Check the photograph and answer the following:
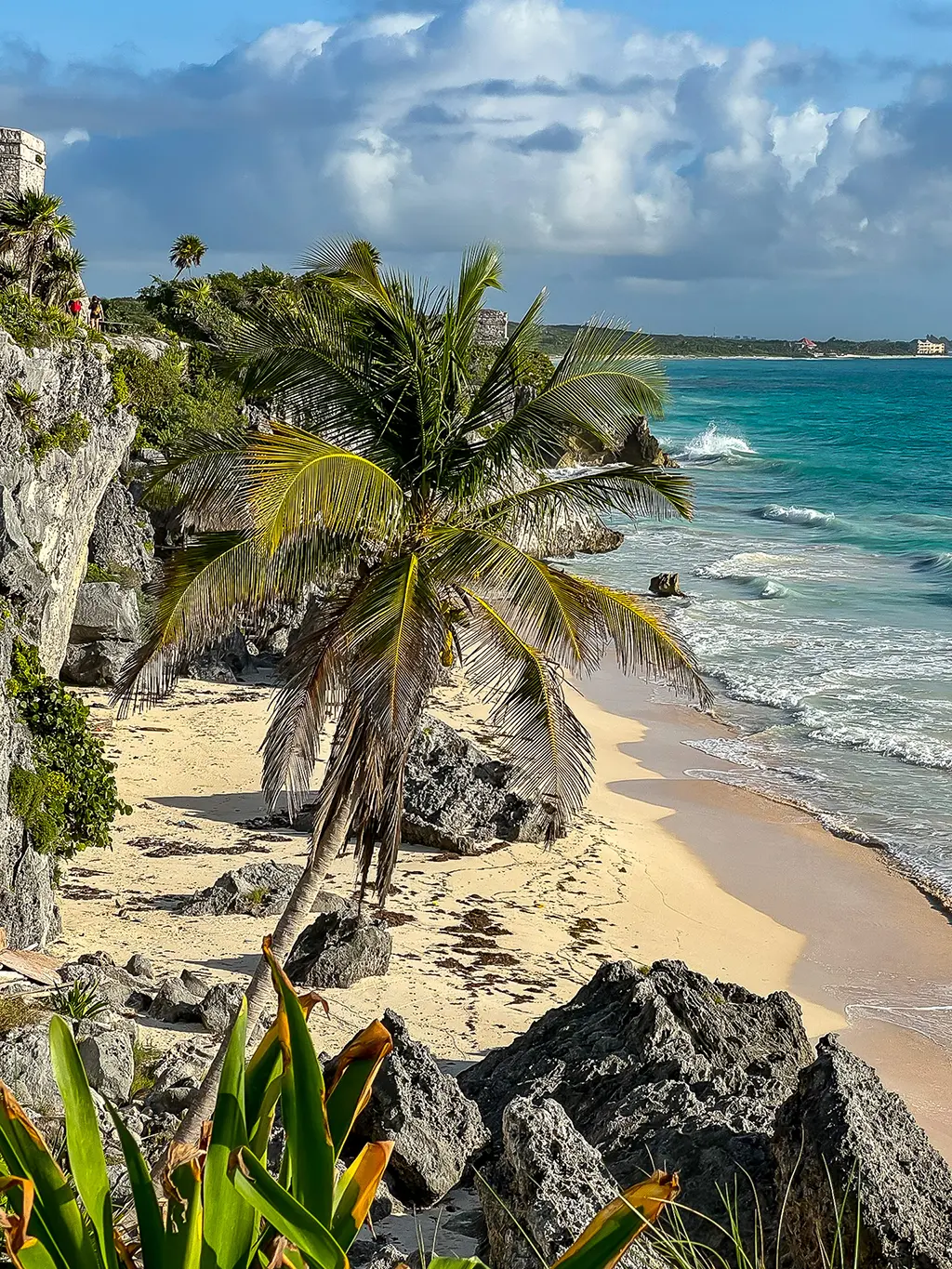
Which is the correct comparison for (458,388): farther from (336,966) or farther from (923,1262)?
(923,1262)

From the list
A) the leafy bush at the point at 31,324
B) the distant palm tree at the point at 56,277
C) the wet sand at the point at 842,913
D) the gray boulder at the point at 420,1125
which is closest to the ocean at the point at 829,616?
the wet sand at the point at 842,913

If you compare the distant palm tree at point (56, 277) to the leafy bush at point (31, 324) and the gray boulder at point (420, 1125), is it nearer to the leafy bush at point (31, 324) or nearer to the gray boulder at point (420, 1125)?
the leafy bush at point (31, 324)

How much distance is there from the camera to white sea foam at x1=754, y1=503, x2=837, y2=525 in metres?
43.6

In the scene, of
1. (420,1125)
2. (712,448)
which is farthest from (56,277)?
(712,448)

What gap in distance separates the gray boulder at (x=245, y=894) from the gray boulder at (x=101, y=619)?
8.31m

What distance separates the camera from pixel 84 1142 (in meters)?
2.93

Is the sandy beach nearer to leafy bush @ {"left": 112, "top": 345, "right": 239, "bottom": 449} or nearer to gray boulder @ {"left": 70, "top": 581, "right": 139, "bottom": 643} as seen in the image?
gray boulder @ {"left": 70, "top": 581, "right": 139, "bottom": 643}

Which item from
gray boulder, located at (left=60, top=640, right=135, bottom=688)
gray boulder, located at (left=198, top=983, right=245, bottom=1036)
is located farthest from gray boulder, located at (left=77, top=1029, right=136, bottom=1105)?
gray boulder, located at (left=60, top=640, right=135, bottom=688)

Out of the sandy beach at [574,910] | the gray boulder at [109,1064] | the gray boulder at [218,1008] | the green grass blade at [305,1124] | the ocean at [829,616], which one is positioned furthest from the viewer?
the ocean at [829,616]

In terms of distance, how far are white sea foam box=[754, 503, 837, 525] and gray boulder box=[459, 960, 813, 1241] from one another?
3729 cm

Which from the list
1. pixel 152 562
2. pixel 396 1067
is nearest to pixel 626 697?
pixel 152 562

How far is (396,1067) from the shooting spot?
6.87 metres

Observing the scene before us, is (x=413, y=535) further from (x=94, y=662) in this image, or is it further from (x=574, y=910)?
A: (x=94, y=662)

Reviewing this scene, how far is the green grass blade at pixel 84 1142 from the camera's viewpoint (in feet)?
9.38
